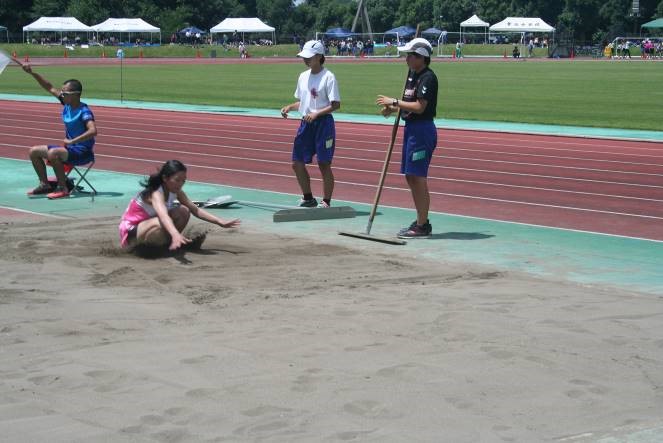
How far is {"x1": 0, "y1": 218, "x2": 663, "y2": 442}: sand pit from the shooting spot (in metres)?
4.96

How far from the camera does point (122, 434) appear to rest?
4.75m

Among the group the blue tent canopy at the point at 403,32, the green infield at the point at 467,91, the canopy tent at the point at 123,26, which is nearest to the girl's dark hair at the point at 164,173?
the green infield at the point at 467,91

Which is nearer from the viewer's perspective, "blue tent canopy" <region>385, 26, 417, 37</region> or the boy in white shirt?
the boy in white shirt

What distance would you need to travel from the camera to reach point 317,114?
11672mm

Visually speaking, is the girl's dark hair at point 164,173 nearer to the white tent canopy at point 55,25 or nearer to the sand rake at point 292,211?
the sand rake at point 292,211

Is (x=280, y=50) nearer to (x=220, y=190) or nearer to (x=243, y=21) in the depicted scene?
(x=243, y=21)

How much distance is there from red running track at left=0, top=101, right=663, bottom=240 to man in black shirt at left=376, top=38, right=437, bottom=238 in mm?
1714

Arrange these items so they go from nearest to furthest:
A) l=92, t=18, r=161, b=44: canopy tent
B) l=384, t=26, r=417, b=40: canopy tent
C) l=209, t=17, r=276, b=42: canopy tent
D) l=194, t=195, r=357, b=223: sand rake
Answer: l=194, t=195, r=357, b=223: sand rake < l=92, t=18, r=161, b=44: canopy tent < l=209, t=17, r=276, b=42: canopy tent < l=384, t=26, r=417, b=40: canopy tent

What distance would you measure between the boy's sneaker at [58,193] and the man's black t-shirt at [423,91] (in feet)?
14.9

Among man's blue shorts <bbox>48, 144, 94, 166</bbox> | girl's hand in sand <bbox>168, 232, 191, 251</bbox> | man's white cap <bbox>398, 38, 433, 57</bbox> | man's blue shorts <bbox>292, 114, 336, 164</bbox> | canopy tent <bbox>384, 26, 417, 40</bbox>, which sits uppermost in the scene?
man's white cap <bbox>398, 38, 433, 57</bbox>

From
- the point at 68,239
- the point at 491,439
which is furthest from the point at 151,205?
the point at 491,439

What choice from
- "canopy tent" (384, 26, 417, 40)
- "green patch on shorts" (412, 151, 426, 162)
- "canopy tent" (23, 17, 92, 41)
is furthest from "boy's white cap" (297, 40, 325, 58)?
"canopy tent" (384, 26, 417, 40)

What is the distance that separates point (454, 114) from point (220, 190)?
13835 mm

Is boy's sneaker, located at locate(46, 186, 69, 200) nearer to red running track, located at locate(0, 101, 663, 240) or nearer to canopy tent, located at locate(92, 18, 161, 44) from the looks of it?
red running track, located at locate(0, 101, 663, 240)
